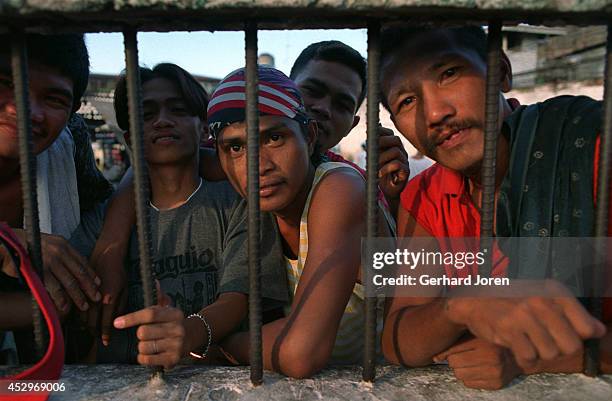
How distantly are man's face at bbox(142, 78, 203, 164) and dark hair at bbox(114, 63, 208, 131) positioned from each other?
25 millimetres

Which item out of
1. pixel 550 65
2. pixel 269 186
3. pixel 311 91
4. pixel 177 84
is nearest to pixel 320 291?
pixel 269 186

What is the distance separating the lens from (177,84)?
77.8 inches

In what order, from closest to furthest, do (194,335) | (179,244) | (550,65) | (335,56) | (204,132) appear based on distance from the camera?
(194,335) < (179,244) < (204,132) < (335,56) < (550,65)

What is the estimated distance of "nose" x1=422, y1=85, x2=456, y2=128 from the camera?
53.1 inches

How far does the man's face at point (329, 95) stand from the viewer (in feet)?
7.88

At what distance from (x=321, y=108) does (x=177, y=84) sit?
2.67ft

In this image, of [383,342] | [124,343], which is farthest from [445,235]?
[124,343]

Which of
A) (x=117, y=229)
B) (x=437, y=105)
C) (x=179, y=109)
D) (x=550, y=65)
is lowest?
(x=117, y=229)

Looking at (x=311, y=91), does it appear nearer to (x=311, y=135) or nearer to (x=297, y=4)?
(x=311, y=135)

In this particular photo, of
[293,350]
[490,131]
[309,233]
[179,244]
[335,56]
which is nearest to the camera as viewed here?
[490,131]

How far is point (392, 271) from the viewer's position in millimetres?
1283

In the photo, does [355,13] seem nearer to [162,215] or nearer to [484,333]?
[484,333]

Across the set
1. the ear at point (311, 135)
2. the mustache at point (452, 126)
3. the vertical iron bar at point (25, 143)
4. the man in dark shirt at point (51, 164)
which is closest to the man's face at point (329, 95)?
the ear at point (311, 135)

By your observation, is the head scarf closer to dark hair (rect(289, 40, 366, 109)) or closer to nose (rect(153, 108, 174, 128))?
nose (rect(153, 108, 174, 128))
